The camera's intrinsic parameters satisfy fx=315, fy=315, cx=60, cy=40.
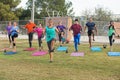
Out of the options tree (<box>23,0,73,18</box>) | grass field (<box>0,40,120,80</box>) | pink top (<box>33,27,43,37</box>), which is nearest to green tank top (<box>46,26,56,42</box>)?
grass field (<box>0,40,120,80</box>)

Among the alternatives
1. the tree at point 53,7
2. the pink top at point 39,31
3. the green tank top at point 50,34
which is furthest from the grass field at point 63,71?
the tree at point 53,7

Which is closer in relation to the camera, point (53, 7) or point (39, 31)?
point (39, 31)

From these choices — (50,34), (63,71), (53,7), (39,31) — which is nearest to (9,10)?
(53,7)

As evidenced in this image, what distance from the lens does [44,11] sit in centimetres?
8262

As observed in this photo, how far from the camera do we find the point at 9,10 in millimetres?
64312

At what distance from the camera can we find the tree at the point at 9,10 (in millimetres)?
62250

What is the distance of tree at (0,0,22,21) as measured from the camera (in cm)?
6225

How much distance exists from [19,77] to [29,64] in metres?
3.17

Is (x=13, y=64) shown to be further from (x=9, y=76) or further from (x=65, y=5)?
(x=65, y=5)

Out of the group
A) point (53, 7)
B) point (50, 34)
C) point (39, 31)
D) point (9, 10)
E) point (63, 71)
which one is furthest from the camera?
point (53, 7)

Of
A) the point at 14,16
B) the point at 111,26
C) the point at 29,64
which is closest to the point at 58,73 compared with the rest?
the point at 29,64

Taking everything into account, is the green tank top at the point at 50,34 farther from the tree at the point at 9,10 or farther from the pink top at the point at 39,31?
the tree at the point at 9,10

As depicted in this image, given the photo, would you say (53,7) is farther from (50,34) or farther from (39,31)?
(50,34)

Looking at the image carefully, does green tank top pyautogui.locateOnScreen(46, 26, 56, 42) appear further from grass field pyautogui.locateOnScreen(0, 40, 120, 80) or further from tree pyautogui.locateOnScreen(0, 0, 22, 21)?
tree pyautogui.locateOnScreen(0, 0, 22, 21)
